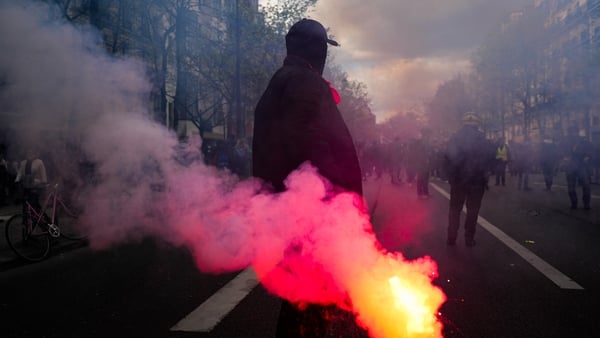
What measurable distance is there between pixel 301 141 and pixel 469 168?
5.74 m

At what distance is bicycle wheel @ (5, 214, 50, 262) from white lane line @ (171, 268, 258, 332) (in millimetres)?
3411

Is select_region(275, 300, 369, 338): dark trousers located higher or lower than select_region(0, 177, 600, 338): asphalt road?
higher

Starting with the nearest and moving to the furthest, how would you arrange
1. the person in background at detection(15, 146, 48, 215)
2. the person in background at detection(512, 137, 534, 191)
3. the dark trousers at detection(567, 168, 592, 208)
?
the person in background at detection(15, 146, 48, 215) → the dark trousers at detection(567, 168, 592, 208) → the person in background at detection(512, 137, 534, 191)

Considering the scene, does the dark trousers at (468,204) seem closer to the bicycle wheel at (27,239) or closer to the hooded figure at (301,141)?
the hooded figure at (301,141)

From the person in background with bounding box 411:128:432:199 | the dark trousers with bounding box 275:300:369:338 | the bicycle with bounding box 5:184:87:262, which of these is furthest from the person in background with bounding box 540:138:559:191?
the dark trousers with bounding box 275:300:369:338

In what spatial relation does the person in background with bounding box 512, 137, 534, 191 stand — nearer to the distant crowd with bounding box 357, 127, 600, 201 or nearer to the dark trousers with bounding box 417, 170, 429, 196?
the distant crowd with bounding box 357, 127, 600, 201

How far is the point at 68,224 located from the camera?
879 cm

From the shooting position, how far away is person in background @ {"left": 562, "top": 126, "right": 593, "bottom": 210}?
39.8ft

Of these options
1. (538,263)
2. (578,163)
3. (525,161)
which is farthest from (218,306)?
(525,161)

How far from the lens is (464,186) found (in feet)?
25.6

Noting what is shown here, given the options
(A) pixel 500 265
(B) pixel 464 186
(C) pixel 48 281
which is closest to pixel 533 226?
(B) pixel 464 186

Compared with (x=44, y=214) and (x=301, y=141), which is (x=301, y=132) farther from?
(x=44, y=214)

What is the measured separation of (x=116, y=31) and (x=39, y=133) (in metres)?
3.90

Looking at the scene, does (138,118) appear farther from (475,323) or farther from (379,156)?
(379,156)
